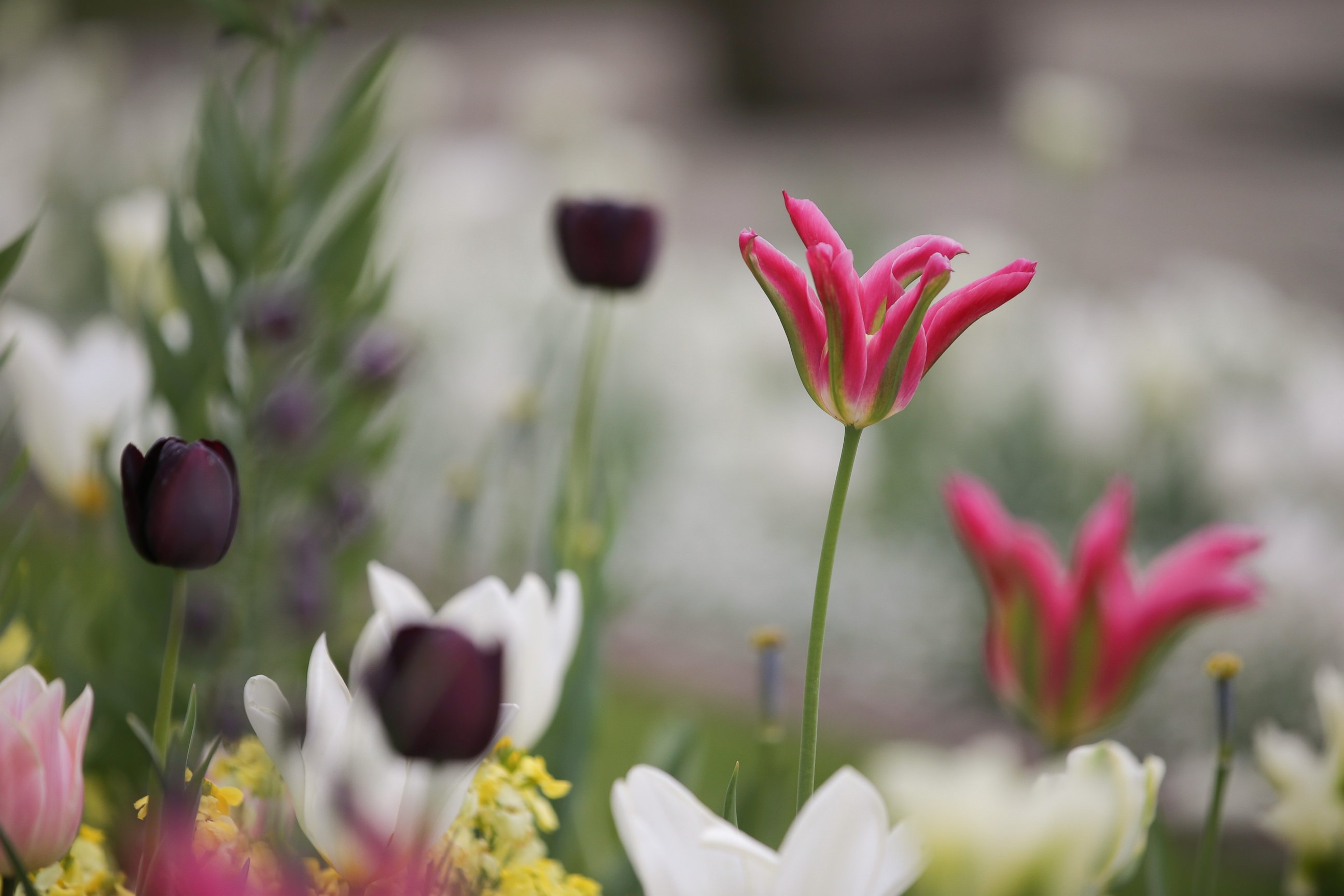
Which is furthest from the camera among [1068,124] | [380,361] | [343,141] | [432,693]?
[1068,124]

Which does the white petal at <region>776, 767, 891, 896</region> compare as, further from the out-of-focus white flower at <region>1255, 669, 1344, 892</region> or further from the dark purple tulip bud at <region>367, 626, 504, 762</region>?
the out-of-focus white flower at <region>1255, 669, 1344, 892</region>

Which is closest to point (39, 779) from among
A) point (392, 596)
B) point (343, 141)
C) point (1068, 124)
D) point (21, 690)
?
point (21, 690)

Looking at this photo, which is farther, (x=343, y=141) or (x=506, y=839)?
(x=343, y=141)

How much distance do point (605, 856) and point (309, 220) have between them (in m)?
0.52

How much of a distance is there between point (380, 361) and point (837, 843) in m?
0.48

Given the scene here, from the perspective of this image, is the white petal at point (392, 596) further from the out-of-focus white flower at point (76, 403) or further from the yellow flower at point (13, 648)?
the out-of-focus white flower at point (76, 403)

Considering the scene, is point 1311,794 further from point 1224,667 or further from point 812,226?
point 812,226

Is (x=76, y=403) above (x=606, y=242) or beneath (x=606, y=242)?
beneath

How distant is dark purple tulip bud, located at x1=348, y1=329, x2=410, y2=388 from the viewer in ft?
2.41

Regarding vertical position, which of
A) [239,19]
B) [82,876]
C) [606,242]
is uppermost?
[239,19]

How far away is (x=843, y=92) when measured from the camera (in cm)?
811

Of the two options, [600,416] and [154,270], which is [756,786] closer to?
[154,270]

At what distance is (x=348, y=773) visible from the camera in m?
0.34

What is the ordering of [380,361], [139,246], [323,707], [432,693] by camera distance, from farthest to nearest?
[139,246] → [380,361] → [323,707] → [432,693]
